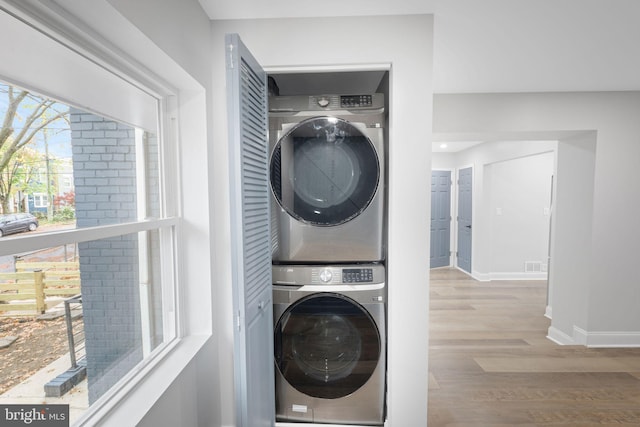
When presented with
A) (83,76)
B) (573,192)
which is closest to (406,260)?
(83,76)

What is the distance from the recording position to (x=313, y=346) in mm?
1704

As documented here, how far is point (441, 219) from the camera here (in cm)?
618

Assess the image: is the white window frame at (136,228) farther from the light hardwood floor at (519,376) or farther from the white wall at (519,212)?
the white wall at (519,212)

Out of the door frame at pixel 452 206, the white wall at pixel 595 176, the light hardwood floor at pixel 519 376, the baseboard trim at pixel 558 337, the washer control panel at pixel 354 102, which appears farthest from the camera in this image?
the door frame at pixel 452 206

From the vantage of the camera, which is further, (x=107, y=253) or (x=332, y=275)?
(x=332, y=275)

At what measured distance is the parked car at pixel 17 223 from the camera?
2.57 feet

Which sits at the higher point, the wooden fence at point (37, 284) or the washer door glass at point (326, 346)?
the wooden fence at point (37, 284)

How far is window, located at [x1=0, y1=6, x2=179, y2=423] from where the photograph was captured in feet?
2.77

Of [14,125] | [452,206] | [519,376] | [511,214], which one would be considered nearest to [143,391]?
[14,125]

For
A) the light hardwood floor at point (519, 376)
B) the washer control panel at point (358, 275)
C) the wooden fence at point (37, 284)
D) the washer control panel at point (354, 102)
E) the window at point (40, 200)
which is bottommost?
the light hardwood floor at point (519, 376)

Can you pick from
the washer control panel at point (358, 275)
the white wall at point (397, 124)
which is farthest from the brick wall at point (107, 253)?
the washer control panel at point (358, 275)

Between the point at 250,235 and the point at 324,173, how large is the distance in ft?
1.89

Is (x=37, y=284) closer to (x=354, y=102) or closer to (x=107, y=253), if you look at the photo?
(x=107, y=253)

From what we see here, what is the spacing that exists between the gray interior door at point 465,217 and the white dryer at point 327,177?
468cm
